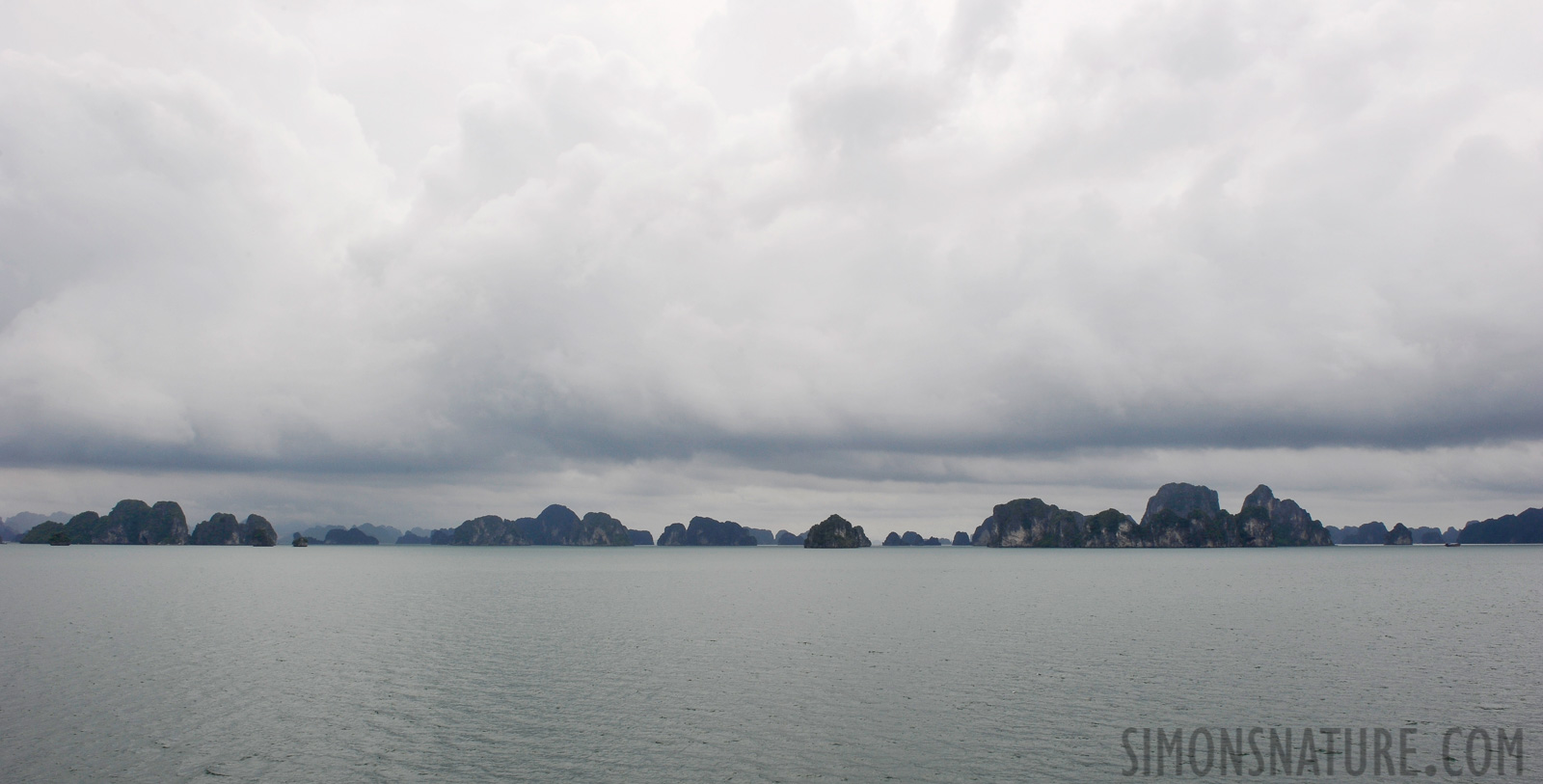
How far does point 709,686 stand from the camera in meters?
54.7

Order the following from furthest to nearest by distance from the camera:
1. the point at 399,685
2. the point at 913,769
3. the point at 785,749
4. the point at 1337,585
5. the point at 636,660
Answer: the point at 1337,585, the point at 636,660, the point at 399,685, the point at 785,749, the point at 913,769

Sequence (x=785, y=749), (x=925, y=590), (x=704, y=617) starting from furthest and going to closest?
1. (x=925, y=590)
2. (x=704, y=617)
3. (x=785, y=749)

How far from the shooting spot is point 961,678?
56281mm

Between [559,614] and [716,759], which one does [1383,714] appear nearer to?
[716,759]

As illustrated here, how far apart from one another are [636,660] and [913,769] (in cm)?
3357

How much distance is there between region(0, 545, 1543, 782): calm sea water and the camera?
125ft

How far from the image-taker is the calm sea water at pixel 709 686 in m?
38.0

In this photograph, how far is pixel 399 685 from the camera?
5481 centimetres

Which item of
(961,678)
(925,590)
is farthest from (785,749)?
(925,590)

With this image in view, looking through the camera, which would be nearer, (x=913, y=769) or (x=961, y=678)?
(x=913, y=769)

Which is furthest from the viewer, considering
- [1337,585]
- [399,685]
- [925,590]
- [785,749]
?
[1337,585]

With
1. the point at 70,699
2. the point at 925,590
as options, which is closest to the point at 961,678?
the point at 70,699

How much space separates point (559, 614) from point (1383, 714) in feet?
278

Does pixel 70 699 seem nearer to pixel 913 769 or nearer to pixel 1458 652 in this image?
pixel 913 769
